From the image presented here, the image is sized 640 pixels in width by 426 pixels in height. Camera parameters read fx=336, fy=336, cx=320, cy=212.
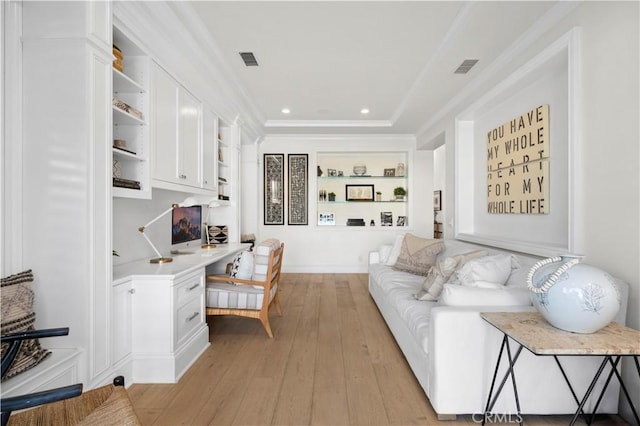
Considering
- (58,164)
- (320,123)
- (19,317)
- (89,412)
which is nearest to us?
(89,412)

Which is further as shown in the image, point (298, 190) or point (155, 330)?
point (298, 190)

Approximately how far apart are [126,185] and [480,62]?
129 inches

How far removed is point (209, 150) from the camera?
147 inches

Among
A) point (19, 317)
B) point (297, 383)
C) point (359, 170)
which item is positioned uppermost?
point (359, 170)

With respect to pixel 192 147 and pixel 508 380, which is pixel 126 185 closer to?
pixel 192 147

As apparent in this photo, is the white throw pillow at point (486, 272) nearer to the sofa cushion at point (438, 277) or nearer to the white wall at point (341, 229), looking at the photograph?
the sofa cushion at point (438, 277)

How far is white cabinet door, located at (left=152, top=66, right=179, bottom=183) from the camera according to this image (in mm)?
2625

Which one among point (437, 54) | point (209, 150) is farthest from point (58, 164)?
point (437, 54)

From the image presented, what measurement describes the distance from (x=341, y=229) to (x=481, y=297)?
4.39 meters

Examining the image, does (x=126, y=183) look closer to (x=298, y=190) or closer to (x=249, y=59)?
(x=249, y=59)

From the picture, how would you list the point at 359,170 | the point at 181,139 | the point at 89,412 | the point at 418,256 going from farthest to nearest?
the point at 359,170, the point at 418,256, the point at 181,139, the point at 89,412

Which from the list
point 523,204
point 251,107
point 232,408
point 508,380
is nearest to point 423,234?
point 523,204

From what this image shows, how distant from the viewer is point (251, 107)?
4660mm

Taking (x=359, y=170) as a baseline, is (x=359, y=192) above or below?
below
